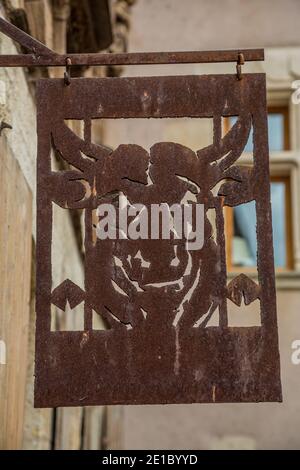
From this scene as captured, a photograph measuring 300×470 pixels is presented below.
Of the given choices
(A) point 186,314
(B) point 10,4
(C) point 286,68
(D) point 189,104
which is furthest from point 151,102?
(C) point 286,68

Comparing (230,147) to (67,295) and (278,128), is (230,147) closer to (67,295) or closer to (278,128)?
(67,295)

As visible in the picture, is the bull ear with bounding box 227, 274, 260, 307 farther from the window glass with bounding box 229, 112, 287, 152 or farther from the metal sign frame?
the window glass with bounding box 229, 112, 287, 152

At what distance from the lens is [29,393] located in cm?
480

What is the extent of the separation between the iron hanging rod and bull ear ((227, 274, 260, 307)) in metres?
0.66

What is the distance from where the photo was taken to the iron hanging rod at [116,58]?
3301mm

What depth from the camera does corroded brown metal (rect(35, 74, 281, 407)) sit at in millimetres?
3062

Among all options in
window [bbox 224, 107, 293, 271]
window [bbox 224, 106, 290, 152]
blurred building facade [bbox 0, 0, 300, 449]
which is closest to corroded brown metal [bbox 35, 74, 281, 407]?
blurred building facade [bbox 0, 0, 300, 449]

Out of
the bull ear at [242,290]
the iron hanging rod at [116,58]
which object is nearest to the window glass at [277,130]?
the iron hanging rod at [116,58]

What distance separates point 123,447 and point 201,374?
599 centimetres

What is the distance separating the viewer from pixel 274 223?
9.46 metres

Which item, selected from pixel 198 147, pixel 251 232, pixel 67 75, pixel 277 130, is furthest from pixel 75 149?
pixel 277 130

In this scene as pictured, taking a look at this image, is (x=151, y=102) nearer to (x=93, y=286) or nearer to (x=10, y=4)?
(x=93, y=286)

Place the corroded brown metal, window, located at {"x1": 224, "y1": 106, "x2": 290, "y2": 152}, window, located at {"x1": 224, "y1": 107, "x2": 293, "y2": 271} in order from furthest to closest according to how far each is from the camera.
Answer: window, located at {"x1": 224, "y1": 106, "x2": 290, "y2": 152} → window, located at {"x1": 224, "y1": 107, "x2": 293, "y2": 271} → the corroded brown metal

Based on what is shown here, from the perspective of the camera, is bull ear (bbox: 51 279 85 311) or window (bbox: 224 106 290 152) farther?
window (bbox: 224 106 290 152)
